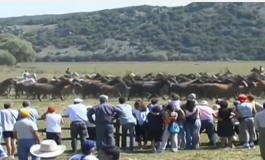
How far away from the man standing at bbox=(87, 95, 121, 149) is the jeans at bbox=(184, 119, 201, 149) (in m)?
2.54

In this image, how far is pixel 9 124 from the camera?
20703 millimetres

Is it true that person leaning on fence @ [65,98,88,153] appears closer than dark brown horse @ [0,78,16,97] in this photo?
Yes

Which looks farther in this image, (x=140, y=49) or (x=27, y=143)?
(x=140, y=49)

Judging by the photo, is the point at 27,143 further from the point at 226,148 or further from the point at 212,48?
the point at 212,48

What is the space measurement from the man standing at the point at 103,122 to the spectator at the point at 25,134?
374 cm

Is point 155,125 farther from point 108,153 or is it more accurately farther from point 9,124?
point 108,153

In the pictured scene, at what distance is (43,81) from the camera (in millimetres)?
47469

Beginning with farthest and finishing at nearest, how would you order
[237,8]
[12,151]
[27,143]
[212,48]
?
[237,8] → [212,48] → [12,151] → [27,143]

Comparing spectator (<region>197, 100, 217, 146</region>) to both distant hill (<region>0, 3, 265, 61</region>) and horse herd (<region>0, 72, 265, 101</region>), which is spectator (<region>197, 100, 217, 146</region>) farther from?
distant hill (<region>0, 3, 265, 61</region>)

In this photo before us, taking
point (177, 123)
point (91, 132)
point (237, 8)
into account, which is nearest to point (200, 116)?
point (177, 123)

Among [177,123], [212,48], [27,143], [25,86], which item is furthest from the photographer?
[212,48]

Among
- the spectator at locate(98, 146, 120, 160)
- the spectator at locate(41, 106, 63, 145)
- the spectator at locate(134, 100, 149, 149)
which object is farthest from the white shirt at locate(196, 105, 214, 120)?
the spectator at locate(98, 146, 120, 160)

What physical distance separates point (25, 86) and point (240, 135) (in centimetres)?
2458

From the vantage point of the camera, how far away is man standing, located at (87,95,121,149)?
69.3 ft
